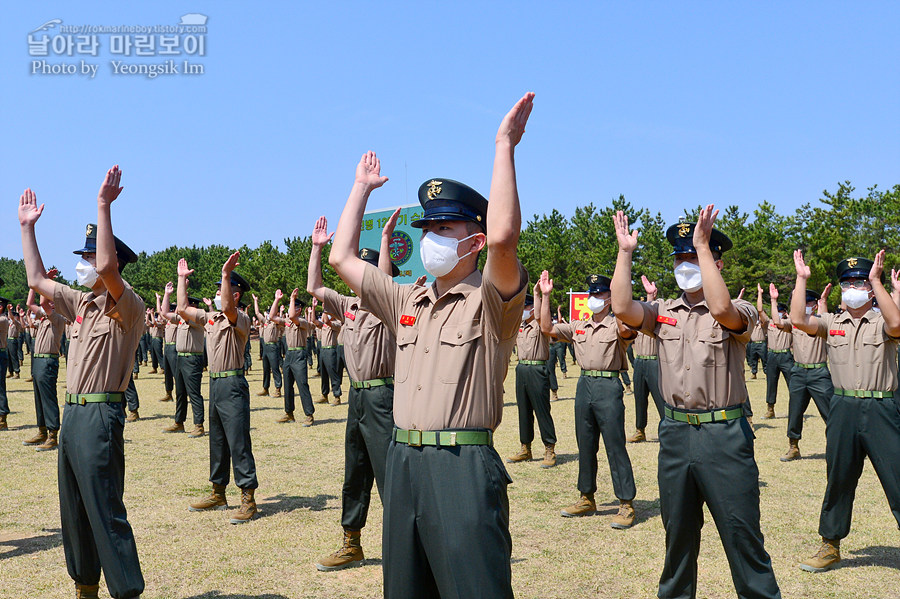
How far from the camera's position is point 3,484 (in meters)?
10.0

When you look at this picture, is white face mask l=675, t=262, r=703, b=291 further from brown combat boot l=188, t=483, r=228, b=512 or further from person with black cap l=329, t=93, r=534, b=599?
brown combat boot l=188, t=483, r=228, b=512

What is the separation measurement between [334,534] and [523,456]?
4535mm

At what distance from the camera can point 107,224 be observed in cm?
491

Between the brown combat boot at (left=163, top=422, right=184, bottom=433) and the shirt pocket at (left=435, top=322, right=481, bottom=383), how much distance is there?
12630 millimetres

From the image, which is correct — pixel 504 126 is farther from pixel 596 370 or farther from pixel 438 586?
pixel 596 370

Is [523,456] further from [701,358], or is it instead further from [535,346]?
[701,358]

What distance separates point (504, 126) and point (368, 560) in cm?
491

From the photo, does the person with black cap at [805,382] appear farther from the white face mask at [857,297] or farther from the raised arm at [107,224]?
the raised arm at [107,224]

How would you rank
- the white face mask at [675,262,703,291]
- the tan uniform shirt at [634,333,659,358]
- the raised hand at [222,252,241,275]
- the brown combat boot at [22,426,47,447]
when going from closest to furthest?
1. the white face mask at [675,262,703,291]
2. the raised hand at [222,252,241,275]
3. the tan uniform shirt at [634,333,659,358]
4. the brown combat boot at [22,426,47,447]

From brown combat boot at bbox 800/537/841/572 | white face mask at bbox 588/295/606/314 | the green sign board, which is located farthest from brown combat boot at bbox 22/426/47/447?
the green sign board

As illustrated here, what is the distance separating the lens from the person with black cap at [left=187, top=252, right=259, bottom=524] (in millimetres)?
8258

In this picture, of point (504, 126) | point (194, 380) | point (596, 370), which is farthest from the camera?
point (194, 380)

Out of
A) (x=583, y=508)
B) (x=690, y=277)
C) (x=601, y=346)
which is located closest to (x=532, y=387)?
(x=601, y=346)

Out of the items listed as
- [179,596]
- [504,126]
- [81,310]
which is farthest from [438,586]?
[81,310]
